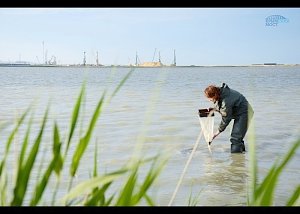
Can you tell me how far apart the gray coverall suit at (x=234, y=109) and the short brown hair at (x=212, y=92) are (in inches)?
5.5

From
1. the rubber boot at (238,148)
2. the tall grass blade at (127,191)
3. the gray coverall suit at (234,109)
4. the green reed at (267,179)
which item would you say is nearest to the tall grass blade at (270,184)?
the green reed at (267,179)

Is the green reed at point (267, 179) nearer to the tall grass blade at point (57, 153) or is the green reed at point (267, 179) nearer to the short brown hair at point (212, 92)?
the tall grass blade at point (57, 153)

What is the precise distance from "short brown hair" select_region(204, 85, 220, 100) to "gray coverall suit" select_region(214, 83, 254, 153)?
0.46ft

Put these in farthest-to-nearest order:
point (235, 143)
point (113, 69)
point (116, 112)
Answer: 1. point (116, 112)
2. point (235, 143)
3. point (113, 69)

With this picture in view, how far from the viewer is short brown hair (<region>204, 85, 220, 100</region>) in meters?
7.71

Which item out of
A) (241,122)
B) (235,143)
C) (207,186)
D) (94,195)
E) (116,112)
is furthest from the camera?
(116,112)

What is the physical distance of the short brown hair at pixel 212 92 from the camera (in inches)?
304

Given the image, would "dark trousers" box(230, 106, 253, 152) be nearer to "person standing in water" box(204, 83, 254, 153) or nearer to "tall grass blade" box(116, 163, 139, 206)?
"person standing in water" box(204, 83, 254, 153)

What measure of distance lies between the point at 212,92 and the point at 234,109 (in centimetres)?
98
